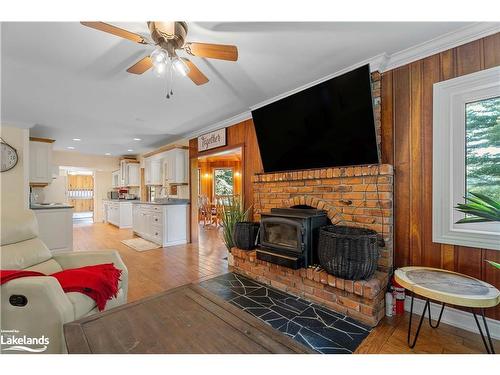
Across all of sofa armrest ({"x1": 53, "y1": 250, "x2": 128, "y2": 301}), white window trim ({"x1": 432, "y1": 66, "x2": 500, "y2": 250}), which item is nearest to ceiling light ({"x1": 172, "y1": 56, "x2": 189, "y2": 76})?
sofa armrest ({"x1": 53, "y1": 250, "x2": 128, "y2": 301})

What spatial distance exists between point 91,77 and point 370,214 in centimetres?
330

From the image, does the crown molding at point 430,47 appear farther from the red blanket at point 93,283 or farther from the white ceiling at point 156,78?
the red blanket at point 93,283

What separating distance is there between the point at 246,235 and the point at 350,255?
144 centimetres

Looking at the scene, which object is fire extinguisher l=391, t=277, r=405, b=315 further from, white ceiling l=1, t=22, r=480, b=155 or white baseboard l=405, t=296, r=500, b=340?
white ceiling l=1, t=22, r=480, b=155

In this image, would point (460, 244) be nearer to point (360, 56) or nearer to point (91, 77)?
point (360, 56)

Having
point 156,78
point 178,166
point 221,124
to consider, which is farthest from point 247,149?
point 178,166

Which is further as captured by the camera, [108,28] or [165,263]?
[165,263]

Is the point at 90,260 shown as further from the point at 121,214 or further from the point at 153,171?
the point at 121,214

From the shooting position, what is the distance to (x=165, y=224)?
4.70 metres

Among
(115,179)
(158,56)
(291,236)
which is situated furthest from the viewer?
(115,179)

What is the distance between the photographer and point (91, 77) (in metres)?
2.43

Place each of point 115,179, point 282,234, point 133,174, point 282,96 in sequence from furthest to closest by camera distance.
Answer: point 115,179 < point 133,174 < point 282,96 < point 282,234

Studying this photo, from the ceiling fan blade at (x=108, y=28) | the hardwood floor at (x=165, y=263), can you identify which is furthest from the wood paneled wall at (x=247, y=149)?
the ceiling fan blade at (x=108, y=28)

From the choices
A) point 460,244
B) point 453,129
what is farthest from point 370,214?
point 453,129
